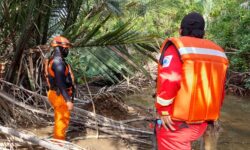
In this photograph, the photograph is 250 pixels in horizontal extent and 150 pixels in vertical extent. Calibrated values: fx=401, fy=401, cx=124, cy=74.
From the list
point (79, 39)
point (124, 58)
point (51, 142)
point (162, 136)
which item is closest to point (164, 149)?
point (162, 136)

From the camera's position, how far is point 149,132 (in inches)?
206

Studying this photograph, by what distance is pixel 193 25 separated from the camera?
3.04 meters

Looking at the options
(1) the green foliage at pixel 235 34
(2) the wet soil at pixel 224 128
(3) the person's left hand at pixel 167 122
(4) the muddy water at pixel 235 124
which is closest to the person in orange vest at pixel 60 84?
(2) the wet soil at pixel 224 128

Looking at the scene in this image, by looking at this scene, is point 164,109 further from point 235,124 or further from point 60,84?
point 235,124

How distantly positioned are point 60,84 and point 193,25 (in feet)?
6.19

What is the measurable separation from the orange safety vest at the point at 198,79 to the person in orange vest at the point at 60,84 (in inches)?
67.9

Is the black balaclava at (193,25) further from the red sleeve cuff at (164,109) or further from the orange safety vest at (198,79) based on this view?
the red sleeve cuff at (164,109)

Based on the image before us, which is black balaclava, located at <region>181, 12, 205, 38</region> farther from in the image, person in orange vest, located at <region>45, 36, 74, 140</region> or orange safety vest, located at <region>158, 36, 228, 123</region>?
person in orange vest, located at <region>45, 36, 74, 140</region>

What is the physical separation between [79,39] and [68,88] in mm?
1046

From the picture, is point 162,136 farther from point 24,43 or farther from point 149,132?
point 24,43

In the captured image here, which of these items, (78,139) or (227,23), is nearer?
(78,139)

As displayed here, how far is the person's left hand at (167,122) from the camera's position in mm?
3010

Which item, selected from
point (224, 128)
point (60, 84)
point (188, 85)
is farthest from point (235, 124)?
point (188, 85)

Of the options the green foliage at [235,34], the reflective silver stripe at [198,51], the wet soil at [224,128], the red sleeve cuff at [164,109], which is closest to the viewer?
the reflective silver stripe at [198,51]
